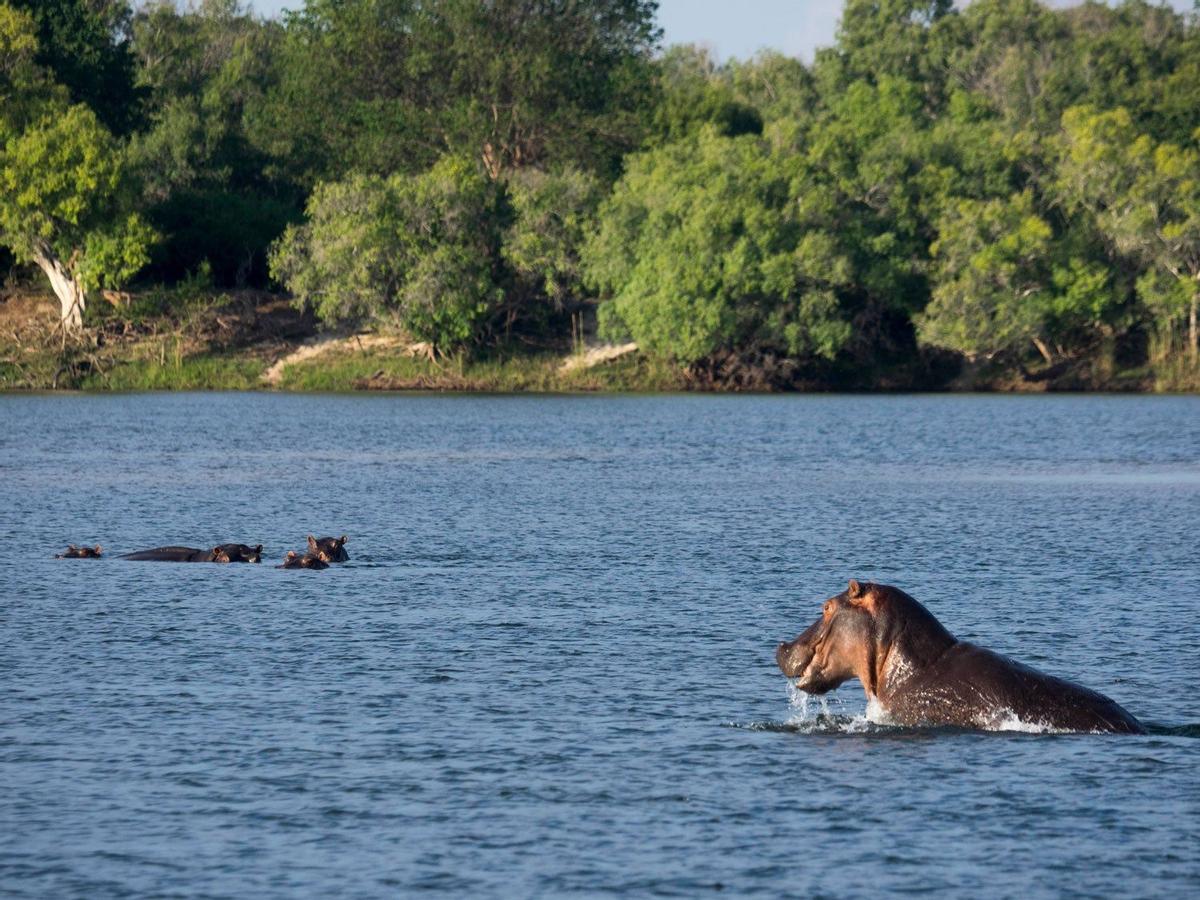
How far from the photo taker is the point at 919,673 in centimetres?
1492

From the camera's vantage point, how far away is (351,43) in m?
104

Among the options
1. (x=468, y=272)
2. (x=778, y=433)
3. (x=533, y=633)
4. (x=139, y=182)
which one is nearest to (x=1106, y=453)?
(x=778, y=433)

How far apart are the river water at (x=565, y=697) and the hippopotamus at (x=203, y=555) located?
318 mm

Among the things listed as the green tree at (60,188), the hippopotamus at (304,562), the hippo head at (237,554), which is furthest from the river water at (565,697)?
the green tree at (60,188)

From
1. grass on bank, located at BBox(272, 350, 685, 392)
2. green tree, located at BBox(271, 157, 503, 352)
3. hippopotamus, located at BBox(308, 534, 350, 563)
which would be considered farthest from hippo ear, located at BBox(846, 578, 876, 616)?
grass on bank, located at BBox(272, 350, 685, 392)

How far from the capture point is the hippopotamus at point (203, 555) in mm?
28844

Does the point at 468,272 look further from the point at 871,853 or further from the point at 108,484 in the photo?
the point at 871,853

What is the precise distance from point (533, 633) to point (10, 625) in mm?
6476

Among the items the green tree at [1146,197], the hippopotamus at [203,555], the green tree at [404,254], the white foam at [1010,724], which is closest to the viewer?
the white foam at [1010,724]

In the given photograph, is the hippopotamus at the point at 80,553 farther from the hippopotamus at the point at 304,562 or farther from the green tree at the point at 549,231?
the green tree at the point at 549,231

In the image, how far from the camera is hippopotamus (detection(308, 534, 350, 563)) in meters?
28.7

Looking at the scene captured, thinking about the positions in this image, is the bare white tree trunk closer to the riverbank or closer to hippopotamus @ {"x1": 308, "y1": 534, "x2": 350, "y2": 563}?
the riverbank

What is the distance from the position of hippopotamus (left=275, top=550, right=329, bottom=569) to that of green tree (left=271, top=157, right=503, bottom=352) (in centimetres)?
5984

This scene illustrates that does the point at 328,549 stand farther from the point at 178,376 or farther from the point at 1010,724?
the point at 178,376
